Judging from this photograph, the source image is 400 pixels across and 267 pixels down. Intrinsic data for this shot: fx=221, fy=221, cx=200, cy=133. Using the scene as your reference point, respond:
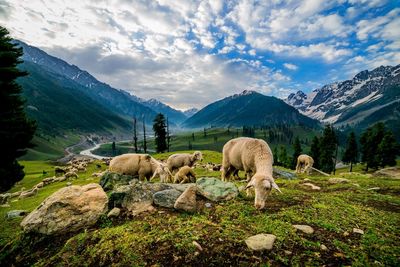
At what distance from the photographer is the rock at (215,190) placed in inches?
432

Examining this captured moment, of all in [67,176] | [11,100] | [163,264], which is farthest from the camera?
[67,176]

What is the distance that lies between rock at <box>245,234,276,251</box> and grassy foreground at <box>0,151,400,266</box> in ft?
0.56

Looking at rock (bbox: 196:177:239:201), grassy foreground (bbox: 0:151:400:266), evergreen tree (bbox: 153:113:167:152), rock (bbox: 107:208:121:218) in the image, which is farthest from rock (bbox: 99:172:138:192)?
evergreen tree (bbox: 153:113:167:152)

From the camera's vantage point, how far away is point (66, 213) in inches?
360

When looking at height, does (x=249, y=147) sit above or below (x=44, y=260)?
above

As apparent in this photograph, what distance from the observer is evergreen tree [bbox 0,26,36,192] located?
1936cm

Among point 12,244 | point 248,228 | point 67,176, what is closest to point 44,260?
point 12,244

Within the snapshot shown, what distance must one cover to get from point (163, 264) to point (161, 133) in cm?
7591

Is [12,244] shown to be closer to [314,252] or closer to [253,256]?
[253,256]

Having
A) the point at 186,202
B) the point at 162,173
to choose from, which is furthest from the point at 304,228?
the point at 162,173

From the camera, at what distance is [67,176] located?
112ft

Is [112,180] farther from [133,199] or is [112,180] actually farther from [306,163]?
[306,163]

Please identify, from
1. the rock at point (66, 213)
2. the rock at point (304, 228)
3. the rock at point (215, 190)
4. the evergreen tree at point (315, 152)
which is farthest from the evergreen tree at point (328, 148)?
the rock at point (66, 213)

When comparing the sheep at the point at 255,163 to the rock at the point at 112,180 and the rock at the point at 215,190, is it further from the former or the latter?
the rock at the point at 112,180
